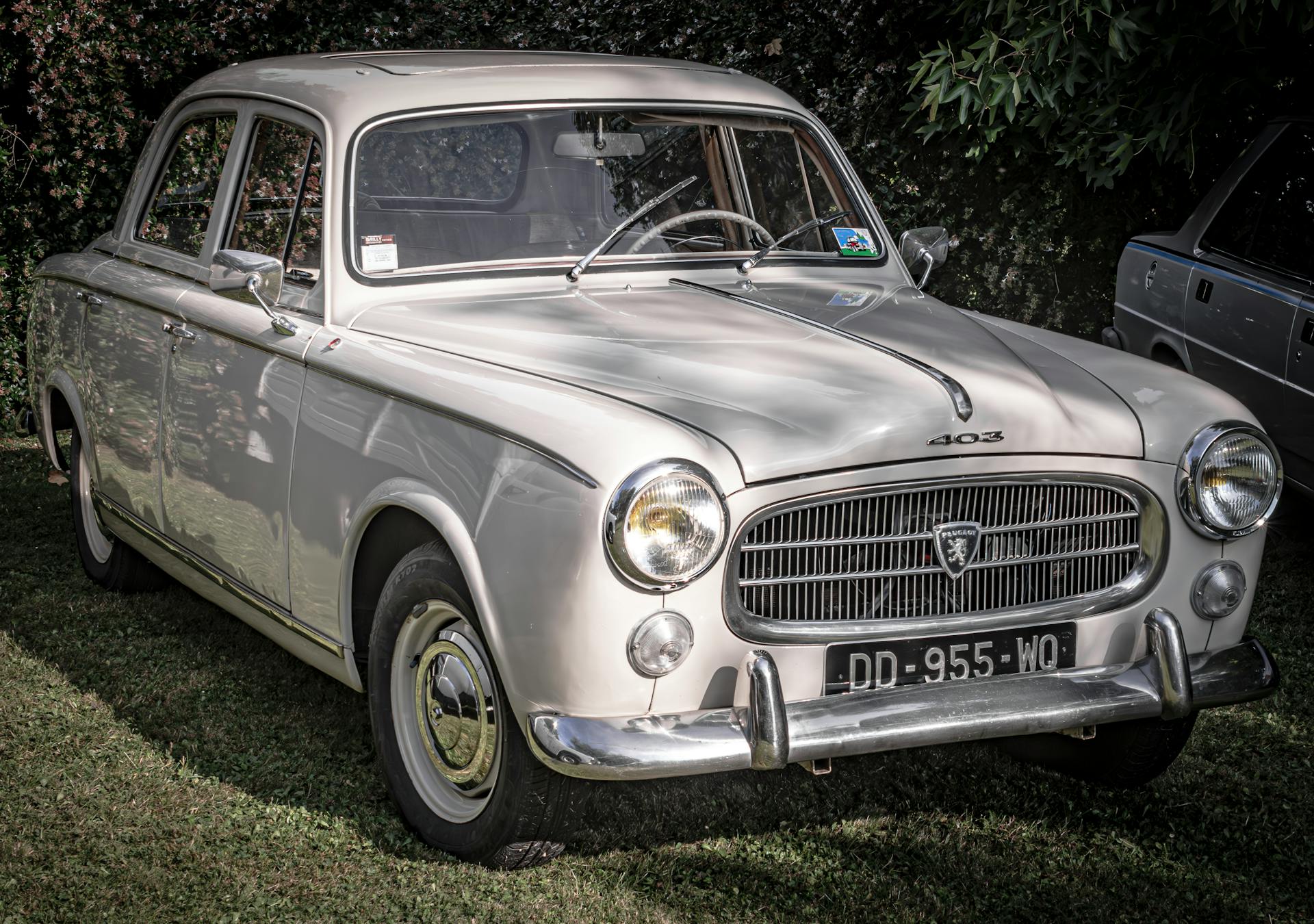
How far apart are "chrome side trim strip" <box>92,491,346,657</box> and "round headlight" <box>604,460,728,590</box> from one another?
3.91 ft

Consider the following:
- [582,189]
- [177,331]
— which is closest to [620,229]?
[582,189]

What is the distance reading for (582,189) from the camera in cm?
401

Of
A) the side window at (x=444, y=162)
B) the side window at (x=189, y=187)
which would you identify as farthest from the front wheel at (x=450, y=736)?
the side window at (x=189, y=187)

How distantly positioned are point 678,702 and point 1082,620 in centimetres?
100

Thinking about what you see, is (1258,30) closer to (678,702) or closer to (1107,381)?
(1107,381)

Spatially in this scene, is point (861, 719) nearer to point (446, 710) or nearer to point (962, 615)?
point (962, 615)

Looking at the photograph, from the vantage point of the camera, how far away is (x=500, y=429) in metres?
2.95

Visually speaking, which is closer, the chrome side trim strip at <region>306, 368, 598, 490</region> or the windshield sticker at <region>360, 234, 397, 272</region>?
the chrome side trim strip at <region>306, 368, 598, 490</region>

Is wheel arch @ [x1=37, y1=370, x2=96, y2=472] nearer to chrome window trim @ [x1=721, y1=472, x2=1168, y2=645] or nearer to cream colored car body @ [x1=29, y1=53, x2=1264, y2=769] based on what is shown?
cream colored car body @ [x1=29, y1=53, x2=1264, y2=769]

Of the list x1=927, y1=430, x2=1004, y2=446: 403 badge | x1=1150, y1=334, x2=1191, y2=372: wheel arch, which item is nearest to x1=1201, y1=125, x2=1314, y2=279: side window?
x1=1150, y1=334, x2=1191, y2=372: wheel arch

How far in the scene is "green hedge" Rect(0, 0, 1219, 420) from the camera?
7691 mm

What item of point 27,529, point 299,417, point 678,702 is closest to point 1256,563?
point 678,702

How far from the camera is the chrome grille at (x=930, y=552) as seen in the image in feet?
9.56

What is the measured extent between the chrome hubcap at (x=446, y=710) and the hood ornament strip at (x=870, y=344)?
45.8 inches
